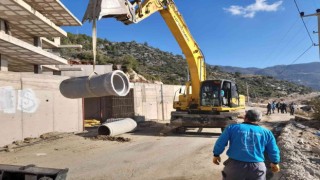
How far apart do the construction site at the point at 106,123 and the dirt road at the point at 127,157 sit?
27 millimetres

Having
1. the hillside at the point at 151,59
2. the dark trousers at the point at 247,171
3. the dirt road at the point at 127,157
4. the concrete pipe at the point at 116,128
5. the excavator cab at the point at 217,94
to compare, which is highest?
the hillside at the point at 151,59

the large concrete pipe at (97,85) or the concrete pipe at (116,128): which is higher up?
the large concrete pipe at (97,85)

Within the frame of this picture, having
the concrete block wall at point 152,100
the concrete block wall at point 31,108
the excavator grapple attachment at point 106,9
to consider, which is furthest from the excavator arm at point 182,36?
the concrete block wall at point 152,100

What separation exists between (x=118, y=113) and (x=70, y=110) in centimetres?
778

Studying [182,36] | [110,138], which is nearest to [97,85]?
[110,138]

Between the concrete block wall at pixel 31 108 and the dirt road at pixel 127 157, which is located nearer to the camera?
the dirt road at pixel 127 157

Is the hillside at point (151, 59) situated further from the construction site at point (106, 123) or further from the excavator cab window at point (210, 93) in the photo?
the excavator cab window at point (210, 93)

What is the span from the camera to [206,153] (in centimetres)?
1311

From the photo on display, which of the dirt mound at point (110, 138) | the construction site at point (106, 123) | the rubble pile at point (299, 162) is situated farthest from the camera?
the dirt mound at point (110, 138)

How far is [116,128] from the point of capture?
18.5 metres

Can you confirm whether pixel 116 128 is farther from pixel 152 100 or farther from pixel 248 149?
pixel 248 149

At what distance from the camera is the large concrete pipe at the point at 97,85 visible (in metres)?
8.57

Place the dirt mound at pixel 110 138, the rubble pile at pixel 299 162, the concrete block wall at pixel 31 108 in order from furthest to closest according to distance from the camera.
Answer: the dirt mound at pixel 110 138 → the concrete block wall at pixel 31 108 → the rubble pile at pixel 299 162

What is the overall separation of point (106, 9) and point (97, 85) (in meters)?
2.07
